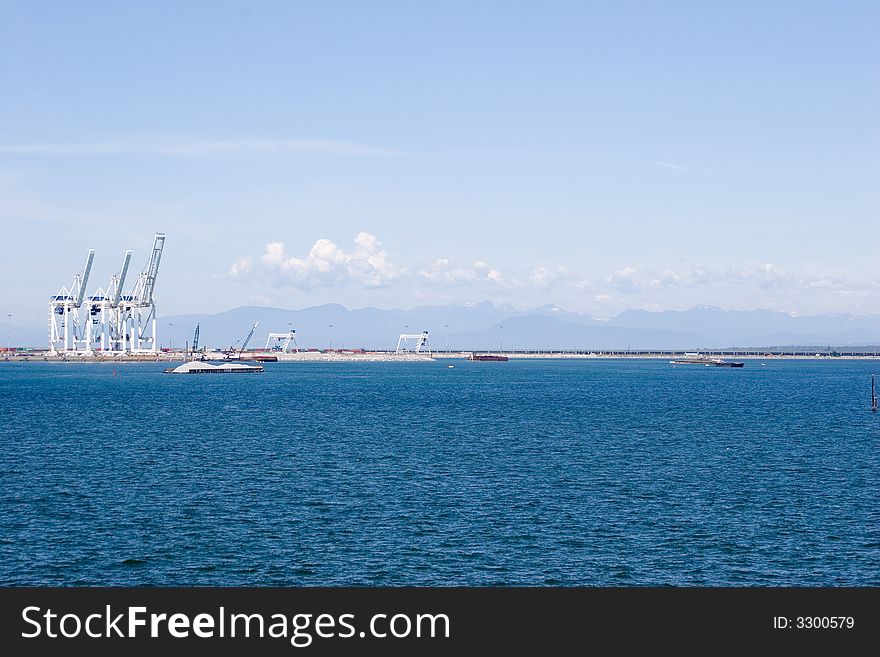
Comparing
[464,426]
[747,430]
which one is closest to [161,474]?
[464,426]

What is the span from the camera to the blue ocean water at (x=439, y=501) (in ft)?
127

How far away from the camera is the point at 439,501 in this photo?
54281 millimetres

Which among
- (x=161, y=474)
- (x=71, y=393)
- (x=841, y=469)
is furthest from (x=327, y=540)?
(x=71, y=393)

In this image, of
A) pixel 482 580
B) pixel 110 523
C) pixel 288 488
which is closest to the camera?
pixel 482 580

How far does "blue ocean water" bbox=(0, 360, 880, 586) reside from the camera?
1521 inches

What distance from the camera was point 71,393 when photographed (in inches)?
6476

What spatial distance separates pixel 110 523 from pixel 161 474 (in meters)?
17.6

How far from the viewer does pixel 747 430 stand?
98.9 m
